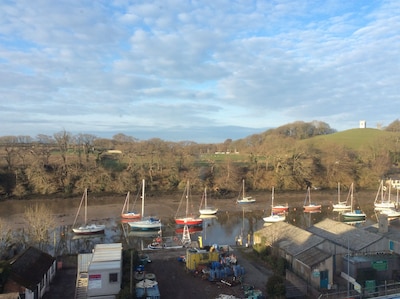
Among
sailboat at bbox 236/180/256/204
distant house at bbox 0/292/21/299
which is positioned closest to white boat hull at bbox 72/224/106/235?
distant house at bbox 0/292/21/299

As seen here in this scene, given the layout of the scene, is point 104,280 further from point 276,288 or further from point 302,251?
point 302,251

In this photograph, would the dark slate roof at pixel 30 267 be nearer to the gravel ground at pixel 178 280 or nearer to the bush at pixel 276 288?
the gravel ground at pixel 178 280

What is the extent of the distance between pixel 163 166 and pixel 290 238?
132 ft

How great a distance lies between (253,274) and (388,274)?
6774 mm

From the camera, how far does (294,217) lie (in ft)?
139

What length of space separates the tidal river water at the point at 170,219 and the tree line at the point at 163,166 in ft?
13.1

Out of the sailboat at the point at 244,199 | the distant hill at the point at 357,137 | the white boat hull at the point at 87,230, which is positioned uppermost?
the distant hill at the point at 357,137

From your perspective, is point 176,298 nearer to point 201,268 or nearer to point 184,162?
point 201,268

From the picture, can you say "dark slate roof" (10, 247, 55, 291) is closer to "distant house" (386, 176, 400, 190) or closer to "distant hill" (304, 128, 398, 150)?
"distant house" (386, 176, 400, 190)

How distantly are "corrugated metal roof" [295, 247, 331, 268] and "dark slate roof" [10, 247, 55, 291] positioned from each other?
41.6ft

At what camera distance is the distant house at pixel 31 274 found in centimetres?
1552

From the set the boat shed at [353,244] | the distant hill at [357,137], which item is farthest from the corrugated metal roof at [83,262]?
the distant hill at [357,137]

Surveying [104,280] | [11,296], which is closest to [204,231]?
[104,280]

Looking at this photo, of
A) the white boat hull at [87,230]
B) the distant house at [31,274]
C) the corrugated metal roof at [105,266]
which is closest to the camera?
the distant house at [31,274]
